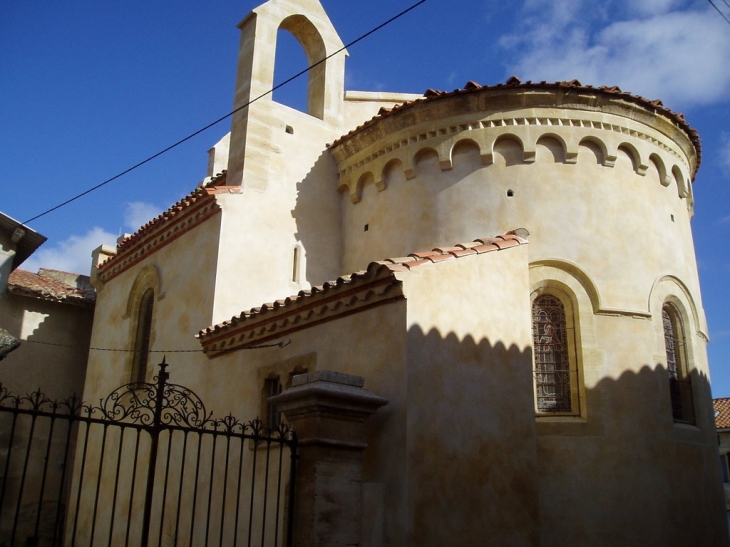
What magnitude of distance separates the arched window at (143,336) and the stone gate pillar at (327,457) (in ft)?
25.0

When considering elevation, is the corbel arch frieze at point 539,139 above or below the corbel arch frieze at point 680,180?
above

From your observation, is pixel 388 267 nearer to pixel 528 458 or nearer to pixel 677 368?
pixel 528 458

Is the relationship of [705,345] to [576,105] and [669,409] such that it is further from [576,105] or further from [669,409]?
[576,105]

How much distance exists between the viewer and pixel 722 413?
29.3 m

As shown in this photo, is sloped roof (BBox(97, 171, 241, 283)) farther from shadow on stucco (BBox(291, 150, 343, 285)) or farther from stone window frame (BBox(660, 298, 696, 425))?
stone window frame (BBox(660, 298, 696, 425))

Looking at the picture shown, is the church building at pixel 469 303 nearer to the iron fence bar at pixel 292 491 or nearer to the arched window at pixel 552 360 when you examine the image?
the arched window at pixel 552 360

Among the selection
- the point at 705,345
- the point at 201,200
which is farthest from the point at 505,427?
the point at 201,200

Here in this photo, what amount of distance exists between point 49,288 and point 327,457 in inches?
482

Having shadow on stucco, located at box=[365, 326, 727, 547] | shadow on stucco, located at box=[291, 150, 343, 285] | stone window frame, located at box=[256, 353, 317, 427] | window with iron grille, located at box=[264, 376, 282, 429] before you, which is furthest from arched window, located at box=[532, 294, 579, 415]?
shadow on stucco, located at box=[291, 150, 343, 285]

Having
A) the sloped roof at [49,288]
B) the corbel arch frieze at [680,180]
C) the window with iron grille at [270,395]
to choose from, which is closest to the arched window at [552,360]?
the corbel arch frieze at [680,180]

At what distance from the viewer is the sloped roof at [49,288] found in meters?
16.8

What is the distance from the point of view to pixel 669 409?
10617 mm

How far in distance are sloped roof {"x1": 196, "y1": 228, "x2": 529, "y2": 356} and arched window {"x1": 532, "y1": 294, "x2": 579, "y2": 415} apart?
1139 mm

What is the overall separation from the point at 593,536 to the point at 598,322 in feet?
9.52
